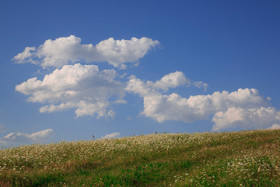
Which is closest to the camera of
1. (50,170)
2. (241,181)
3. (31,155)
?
(241,181)

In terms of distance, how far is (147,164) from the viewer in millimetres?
14711

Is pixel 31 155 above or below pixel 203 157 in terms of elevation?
above

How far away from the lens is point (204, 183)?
417 inches

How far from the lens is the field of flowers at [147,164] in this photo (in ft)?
37.6

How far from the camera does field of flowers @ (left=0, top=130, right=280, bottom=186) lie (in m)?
11.4

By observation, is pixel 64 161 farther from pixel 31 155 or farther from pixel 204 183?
pixel 204 183

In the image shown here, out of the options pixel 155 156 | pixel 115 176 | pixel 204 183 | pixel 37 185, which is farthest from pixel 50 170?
pixel 204 183

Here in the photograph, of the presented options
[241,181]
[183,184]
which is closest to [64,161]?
[183,184]

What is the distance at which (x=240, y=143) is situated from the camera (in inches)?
791

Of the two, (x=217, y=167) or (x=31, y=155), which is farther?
(x=31, y=155)

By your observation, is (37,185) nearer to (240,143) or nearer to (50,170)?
(50,170)

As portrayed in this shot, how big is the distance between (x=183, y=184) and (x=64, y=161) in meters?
8.60

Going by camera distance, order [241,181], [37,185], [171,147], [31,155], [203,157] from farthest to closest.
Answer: [171,147], [31,155], [203,157], [37,185], [241,181]

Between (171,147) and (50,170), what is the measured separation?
332 inches
